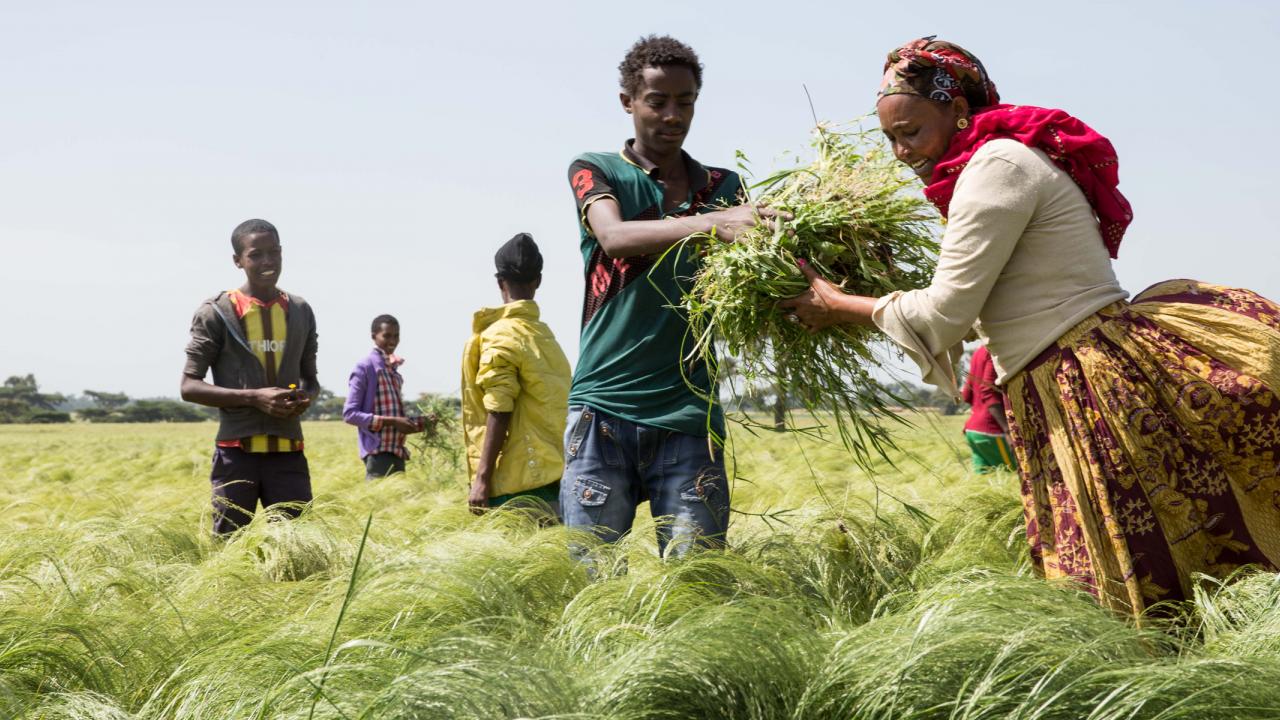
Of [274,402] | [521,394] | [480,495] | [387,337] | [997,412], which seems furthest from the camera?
[387,337]

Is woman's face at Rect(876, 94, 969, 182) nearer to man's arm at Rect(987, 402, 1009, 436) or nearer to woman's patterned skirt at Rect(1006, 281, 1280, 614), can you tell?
woman's patterned skirt at Rect(1006, 281, 1280, 614)

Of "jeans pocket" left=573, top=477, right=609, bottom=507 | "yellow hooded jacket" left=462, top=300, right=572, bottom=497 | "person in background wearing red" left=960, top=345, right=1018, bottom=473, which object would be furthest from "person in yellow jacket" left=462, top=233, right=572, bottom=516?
"person in background wearing red" left=960, top=345, right=1018, bottom=473

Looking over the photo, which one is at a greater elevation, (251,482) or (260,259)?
(260,259)

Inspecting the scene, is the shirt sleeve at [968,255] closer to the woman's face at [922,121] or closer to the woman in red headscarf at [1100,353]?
the woman in red headscarf at [1100,353]

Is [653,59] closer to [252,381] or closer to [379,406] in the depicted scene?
[252,381]

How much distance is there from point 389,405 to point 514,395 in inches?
134

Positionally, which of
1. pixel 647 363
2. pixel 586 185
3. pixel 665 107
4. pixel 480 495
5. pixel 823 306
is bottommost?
pixel 480 495

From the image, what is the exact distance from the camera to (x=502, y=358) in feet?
13.7

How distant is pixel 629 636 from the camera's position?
7.77 ft

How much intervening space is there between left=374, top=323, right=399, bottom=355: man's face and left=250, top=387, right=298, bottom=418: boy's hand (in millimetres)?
3363

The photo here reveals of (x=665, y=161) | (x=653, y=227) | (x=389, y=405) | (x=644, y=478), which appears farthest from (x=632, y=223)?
(x=389, y=405)

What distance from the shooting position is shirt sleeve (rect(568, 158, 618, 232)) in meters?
2.88

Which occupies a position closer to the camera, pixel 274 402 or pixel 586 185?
pixel 586 185

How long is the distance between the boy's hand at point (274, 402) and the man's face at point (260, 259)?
0.50 meters
